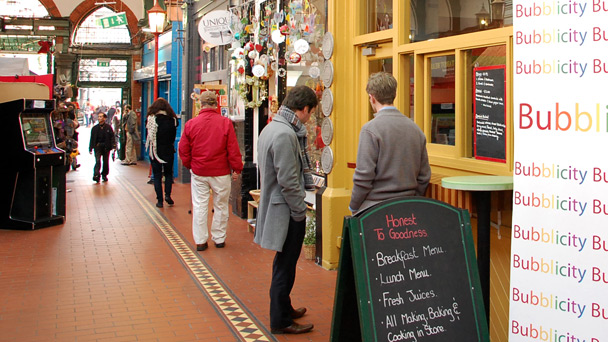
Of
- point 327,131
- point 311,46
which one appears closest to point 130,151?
point 311,46

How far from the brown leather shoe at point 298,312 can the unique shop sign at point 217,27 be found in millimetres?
6096

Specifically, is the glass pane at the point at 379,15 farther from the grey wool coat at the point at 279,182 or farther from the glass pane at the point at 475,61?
the grey wool coat at the point at 279,182

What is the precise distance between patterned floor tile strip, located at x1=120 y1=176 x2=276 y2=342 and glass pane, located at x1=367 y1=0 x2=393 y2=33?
2.87m

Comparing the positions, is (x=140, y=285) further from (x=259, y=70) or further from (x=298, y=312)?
(x=259, y=70)

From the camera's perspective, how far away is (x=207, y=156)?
7711 mm

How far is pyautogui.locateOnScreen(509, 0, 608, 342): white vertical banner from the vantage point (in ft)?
10.8

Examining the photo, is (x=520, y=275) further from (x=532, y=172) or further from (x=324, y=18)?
(x=324, y=18)

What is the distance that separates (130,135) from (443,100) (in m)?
16.5

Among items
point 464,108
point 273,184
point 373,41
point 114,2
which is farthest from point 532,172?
point 114,2

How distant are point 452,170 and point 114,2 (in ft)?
75.2

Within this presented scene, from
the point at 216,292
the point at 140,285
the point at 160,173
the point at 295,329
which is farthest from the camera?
the point at 160,173

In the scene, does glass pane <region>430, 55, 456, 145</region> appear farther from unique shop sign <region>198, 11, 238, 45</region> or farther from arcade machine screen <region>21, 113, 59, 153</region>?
arcade machine screen <region>21, 113, 59, 153</region>

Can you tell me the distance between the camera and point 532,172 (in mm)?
3609

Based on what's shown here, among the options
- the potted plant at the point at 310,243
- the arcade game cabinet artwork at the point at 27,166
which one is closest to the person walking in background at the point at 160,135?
the arcade game cabinet artwork at the point at 27,166
